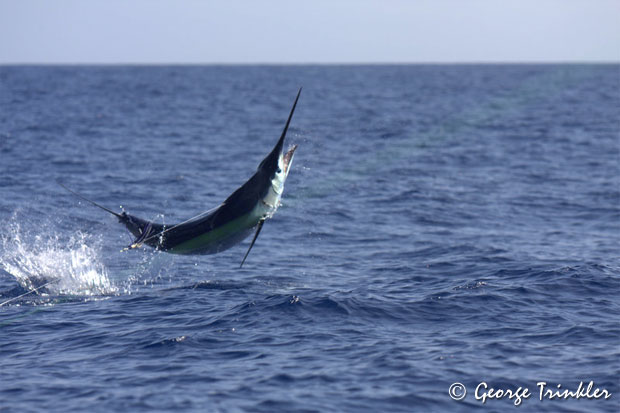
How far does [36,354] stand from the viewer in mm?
12492

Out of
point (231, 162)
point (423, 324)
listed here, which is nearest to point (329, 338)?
point (423, 324)

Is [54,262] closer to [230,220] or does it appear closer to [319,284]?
[230,220]

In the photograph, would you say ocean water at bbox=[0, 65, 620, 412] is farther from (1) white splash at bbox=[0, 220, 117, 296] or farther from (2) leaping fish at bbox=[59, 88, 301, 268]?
(2) leaping fish at bbox=[59, 88, 301, 268]

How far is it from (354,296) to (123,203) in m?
11.2

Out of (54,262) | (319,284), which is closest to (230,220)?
(319,284)

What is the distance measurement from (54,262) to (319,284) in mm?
6383

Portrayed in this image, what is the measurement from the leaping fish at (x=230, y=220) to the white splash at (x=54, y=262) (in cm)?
271

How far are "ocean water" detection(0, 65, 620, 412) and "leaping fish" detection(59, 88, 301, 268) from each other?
4.63 feet

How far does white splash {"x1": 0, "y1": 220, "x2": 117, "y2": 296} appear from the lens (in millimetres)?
16516

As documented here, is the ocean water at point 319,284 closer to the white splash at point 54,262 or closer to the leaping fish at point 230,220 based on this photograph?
the white splash at point 54,262

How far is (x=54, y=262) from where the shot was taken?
17578 millimetres

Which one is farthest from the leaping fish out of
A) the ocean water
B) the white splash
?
the white splash

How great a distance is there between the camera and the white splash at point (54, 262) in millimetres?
16516

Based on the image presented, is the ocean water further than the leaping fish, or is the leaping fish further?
the leaping fish
